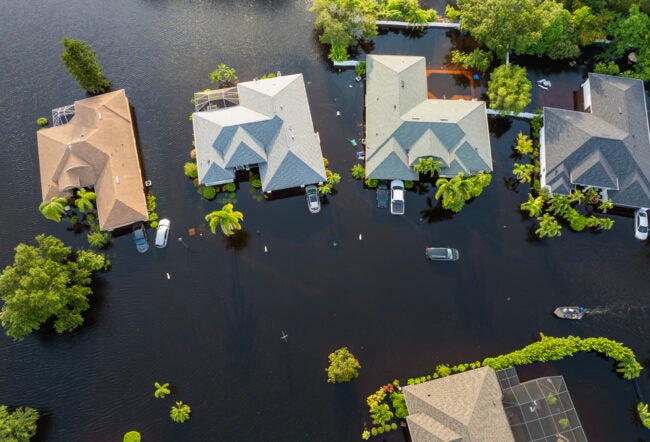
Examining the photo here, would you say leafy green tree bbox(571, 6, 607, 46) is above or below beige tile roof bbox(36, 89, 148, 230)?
above

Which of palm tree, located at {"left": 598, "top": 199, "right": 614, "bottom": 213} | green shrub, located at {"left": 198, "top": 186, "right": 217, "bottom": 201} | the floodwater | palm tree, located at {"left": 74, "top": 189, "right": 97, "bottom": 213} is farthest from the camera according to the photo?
green shrub, located at {"left": 198, "top": 186, "right": 217, "bottom": 201}

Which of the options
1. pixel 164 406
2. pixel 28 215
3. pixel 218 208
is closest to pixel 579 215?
pixel 218 208

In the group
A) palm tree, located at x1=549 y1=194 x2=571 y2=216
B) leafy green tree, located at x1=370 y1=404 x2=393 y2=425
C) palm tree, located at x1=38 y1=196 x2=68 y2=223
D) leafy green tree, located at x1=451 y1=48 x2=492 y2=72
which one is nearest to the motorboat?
palm tree, located at x1=549 y1=194 x2=571 y2=216

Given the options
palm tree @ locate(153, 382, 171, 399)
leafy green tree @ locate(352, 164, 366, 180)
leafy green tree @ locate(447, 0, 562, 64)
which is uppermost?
leafy green tree @ locate(447, 0, 562, 64)

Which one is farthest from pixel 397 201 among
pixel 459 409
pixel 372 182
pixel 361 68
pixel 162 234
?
pixel 162 234

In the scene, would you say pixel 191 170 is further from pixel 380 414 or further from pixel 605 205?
pixel 605 205

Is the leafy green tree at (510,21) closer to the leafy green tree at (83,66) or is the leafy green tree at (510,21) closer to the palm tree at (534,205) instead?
the palm tree at (534,205)

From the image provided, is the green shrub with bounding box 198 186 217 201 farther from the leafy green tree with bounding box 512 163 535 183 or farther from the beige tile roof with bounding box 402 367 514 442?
the leafy green tree with bounding box 512 163 535 183

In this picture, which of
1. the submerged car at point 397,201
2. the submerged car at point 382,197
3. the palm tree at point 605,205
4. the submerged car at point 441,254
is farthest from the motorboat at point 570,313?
the submerged car at point 382,197
